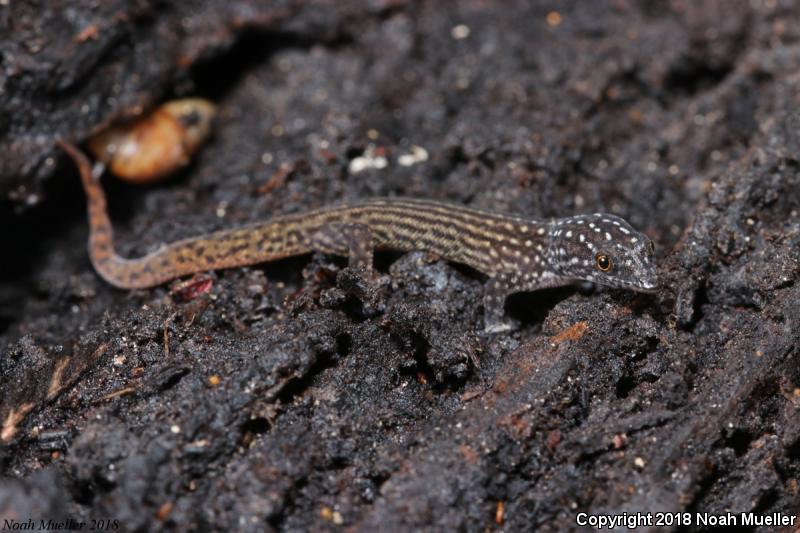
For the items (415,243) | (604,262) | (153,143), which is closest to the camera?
(604,262)

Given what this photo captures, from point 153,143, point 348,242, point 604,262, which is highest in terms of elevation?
point 604,262

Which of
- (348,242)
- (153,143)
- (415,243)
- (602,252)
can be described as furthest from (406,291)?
(153,143)

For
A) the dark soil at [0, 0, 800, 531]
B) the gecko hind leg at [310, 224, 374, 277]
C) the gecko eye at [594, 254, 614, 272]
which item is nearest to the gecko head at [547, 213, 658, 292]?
the gecko eye at [594, 254, 614, 272]

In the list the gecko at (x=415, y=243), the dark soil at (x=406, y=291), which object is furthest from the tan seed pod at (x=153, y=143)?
the gecko at (x=415, y=243)

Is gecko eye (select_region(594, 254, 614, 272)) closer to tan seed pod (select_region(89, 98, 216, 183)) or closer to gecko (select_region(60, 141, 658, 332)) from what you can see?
gecko (select_region(60, 141, 658, 332))

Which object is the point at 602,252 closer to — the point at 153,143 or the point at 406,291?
the point at 406,291

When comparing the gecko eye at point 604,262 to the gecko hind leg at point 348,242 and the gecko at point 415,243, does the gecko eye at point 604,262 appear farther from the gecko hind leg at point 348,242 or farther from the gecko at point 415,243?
the gecko hind leg at point 348,242
